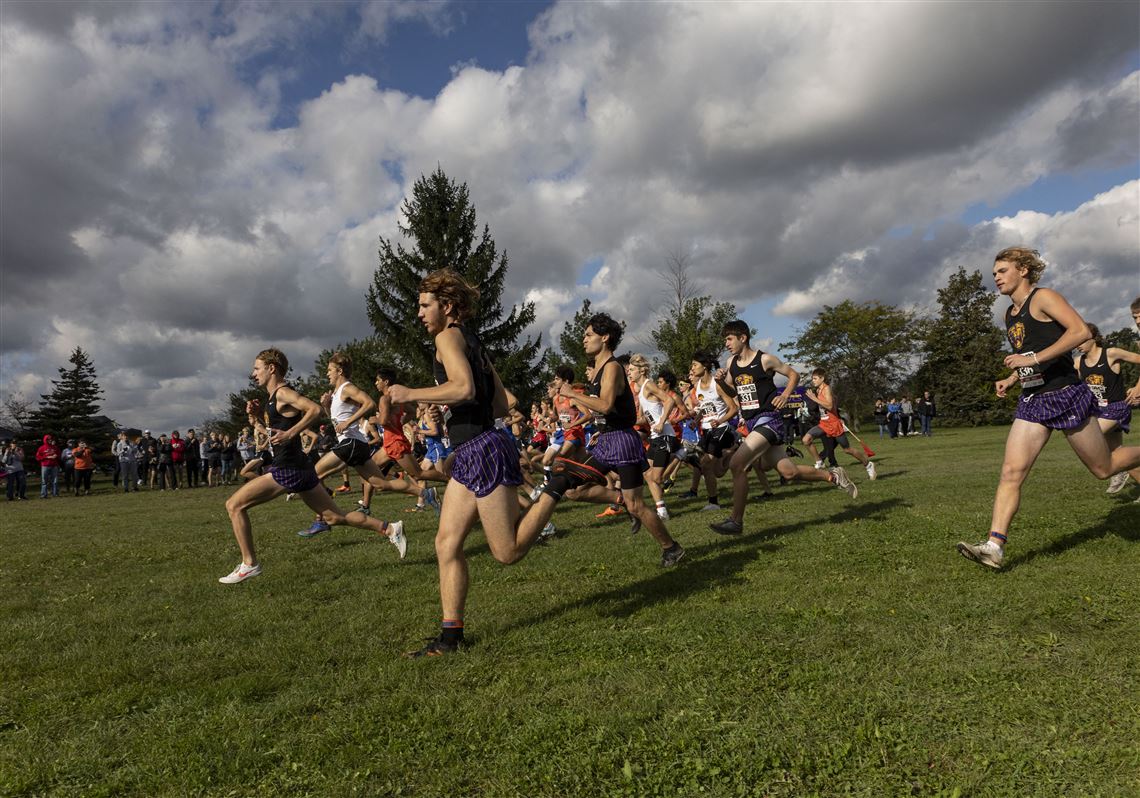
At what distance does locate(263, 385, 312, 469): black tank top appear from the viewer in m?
6.80

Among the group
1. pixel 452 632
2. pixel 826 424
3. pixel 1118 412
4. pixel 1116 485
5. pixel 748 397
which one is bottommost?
pixel 452 632

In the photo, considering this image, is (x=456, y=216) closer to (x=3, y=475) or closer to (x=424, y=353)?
(x=424, y=353)

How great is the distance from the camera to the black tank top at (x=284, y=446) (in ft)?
22.3

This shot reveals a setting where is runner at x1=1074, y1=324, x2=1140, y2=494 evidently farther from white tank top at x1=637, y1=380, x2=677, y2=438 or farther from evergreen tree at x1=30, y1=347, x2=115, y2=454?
evergreen tree at x1=30, y1=347, x2=115, y2=454

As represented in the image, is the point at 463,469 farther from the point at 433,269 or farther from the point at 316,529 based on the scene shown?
the point at 433,269

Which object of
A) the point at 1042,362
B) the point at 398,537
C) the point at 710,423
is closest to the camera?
the point at 1042,362

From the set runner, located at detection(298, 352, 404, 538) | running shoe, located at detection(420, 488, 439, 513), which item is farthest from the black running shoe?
running shoe, located at detection(420, 488, 439, 513)

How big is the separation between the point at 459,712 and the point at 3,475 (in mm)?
28870

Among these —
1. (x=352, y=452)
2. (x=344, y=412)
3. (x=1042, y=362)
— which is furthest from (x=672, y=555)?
(x=344, y=412)

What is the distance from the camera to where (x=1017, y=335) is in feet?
18.7

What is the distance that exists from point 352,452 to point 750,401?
518 centimetres

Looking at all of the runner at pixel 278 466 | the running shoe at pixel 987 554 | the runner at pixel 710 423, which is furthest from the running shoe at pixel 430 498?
the running shoe at pixel 987 554

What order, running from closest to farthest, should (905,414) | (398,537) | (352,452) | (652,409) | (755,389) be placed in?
(398,537) → (755,389) → (352,452) → (652,409) → (905,414)

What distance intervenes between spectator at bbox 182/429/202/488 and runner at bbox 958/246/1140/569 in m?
26.6
